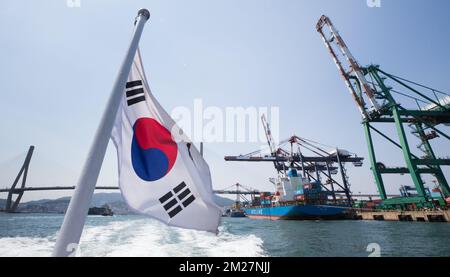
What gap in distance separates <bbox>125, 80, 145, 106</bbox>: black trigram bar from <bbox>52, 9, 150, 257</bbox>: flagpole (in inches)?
29.8

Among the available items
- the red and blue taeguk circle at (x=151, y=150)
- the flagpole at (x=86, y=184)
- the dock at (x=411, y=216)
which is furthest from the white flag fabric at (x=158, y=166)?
the dock at (x=411, y=216)

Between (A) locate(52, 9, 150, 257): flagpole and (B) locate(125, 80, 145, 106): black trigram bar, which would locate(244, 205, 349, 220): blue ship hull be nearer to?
(B) locate(125, 80, 145, 106): black trigram bar

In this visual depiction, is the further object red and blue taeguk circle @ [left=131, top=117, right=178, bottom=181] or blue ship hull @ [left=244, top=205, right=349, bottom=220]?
blue ship hull @ [left=244, top=205, right=349, bottom=220]

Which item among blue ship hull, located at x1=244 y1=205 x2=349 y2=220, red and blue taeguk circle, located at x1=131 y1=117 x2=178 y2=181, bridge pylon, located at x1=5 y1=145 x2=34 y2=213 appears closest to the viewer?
red and blue taeguk circle, located at x1=131 y1=117 x2=178 y2=181

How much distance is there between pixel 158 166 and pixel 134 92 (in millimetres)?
1136

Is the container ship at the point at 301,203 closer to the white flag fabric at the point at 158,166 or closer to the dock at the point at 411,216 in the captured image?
the dock at the point at 411,216

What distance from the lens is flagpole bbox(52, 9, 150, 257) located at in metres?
1.63

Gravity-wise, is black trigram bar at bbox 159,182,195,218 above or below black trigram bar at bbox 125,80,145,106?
below

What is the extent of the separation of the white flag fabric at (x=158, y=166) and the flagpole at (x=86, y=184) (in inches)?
32.9

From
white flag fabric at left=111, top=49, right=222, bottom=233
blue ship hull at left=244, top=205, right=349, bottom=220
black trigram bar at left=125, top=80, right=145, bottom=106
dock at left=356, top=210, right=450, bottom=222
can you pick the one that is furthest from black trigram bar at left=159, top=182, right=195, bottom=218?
blue ship hull at left=244, top=205, right=349, bottom=220

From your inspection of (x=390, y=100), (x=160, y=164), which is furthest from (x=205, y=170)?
(x=390, y=100)
